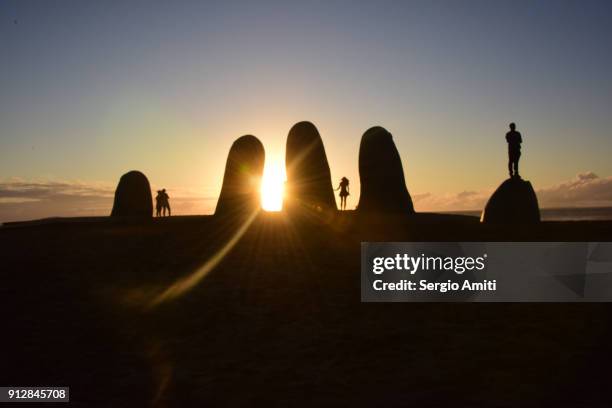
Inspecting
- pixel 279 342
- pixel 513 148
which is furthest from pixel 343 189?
pixel 279 342

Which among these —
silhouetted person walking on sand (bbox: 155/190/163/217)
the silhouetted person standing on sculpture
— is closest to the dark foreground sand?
the silhouetted person standing on sculpture

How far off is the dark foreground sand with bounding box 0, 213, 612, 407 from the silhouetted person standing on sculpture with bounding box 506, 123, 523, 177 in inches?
365

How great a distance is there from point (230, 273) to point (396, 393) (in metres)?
6.24

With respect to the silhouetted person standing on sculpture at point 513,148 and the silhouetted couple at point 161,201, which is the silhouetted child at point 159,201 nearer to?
the silhouetted couple at point 161,201

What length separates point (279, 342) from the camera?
21.9 feet

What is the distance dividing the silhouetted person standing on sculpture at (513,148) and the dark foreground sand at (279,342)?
30.4 ft

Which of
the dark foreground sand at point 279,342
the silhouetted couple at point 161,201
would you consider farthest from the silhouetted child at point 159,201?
the dark foreground sand at point 279,342

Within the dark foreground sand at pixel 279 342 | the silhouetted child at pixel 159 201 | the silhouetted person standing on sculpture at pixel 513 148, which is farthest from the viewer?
the silhouetted child at pixel 159 201

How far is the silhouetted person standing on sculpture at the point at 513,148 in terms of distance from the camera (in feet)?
60.0

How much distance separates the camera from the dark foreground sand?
16.6 feet

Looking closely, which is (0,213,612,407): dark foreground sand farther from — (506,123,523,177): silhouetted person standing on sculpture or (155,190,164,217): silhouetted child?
(155,190,164,217): silhouetted child

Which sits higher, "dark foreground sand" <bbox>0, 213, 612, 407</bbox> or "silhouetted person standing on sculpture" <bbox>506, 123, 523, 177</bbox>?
"silhouetted person standing on sculpture" <bbox>506, 123, 523, 177</bbox>

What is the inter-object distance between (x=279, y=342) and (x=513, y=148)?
14.2 m

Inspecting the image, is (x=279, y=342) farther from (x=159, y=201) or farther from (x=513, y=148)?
(x=159, y=201)
